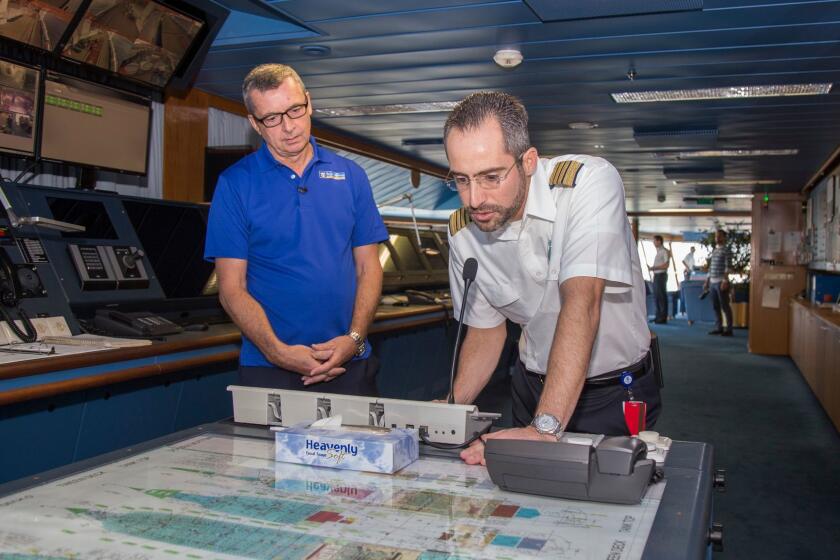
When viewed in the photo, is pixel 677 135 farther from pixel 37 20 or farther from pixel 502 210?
pixel 502 210

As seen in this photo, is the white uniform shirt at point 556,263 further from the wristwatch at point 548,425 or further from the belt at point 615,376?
the wristwatch at point 548,425

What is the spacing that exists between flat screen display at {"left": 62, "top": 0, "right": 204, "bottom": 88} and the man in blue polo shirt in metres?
1.60

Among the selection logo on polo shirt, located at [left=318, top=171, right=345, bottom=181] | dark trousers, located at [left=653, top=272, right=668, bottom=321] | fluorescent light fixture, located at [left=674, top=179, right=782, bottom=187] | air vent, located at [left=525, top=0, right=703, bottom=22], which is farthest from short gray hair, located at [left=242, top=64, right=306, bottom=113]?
dark trousers, located at [left=653, top=272, right=668, bottom=321]

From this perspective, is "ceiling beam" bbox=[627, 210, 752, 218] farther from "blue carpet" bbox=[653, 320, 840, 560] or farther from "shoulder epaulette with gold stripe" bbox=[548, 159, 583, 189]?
"shoulder epaulette with gold stripe" bbox=[548, 159, 583, 189]

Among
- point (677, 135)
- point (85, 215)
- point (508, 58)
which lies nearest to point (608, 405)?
point (85, 215)

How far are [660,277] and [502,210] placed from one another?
14232 mm

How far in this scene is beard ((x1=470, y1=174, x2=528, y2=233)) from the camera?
1.59 m

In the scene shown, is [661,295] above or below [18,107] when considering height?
below

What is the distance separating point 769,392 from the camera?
7.52 metres

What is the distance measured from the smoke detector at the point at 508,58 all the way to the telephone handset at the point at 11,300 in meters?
2.83

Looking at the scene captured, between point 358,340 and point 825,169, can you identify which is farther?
point 825,169

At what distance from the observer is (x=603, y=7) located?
367 cm

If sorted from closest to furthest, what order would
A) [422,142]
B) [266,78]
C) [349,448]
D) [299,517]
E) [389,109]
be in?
[299,517] → [349,448] → [266,78] → [389,109] → [422,142]

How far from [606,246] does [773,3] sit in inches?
103
